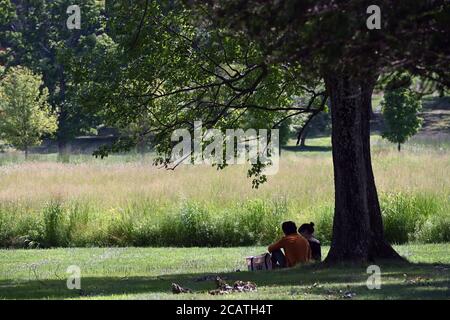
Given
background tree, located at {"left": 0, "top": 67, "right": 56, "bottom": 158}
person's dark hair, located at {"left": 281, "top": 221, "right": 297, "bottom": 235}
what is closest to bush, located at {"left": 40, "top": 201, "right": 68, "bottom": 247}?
person's dark hair, located at {"left": 281, "top": 221, "right": 297, "bottom": 235}

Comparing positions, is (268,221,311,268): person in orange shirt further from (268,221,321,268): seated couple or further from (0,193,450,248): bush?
(0,193,450,248): bush

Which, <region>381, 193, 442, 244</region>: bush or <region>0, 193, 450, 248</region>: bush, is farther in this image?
<region>0, 193, 450, 248</region>: bush

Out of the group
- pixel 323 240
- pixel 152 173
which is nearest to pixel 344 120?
pixel 323 240

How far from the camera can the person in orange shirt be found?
1623cm

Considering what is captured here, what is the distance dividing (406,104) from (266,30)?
1770 inches

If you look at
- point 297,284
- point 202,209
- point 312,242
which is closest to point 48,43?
point 202,209

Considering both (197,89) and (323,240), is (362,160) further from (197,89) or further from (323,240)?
(323,240)

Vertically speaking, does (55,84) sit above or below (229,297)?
above

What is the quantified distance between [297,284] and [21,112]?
4585cm

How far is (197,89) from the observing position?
735 inches

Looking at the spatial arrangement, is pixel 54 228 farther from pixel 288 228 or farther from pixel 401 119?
pixel 401 119

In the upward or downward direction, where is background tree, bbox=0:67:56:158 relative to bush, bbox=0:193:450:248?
upward

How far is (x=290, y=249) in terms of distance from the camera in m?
16.3

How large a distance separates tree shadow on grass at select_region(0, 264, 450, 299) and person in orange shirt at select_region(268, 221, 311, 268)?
548 mm
